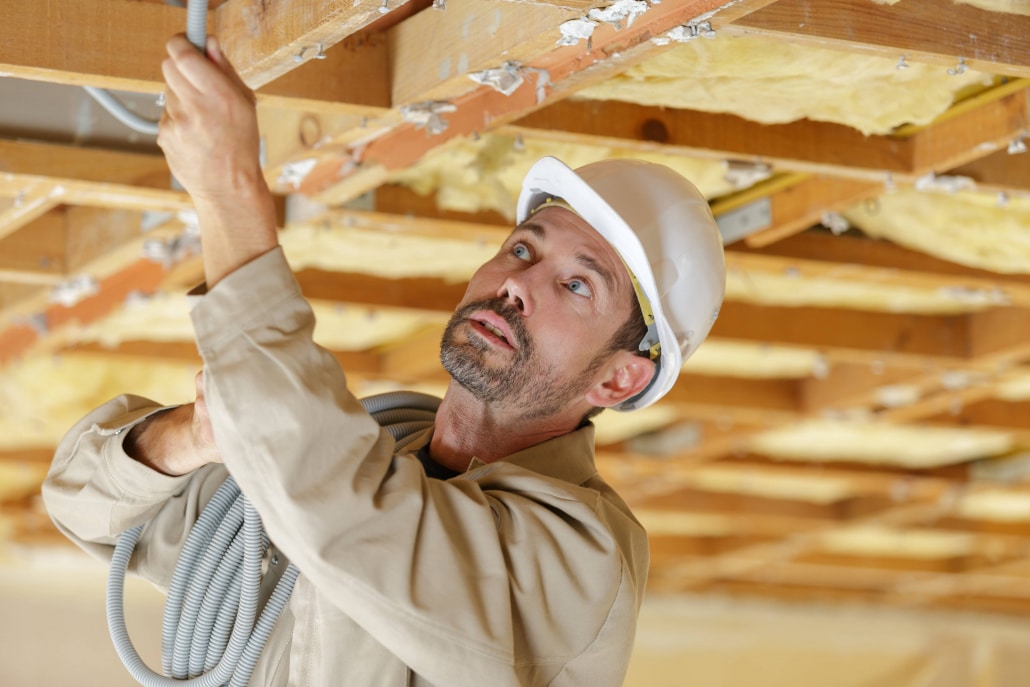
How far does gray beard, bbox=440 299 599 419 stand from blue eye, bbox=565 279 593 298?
0.12 meters

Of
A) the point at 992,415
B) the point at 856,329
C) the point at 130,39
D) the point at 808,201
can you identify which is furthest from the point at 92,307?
the point at 992,415

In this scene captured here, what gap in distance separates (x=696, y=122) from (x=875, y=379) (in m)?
1.82

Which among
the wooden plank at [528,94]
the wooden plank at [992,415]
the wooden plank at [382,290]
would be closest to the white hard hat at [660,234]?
the wooden plank at [528,94]

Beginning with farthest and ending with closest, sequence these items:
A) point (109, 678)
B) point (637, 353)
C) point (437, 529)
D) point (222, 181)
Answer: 1. point (109, 678)
2. point (637, 353)
3. point (437, 529)
4. point (222, 181)

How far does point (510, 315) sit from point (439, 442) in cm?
24

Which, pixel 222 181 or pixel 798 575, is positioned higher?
pixel 222 181

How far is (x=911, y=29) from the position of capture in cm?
203

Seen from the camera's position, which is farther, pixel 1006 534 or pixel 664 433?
pixel 1006 534

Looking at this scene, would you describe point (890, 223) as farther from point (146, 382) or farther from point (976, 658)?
point (976, 658)

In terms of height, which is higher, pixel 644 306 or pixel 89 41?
pixel 89 41

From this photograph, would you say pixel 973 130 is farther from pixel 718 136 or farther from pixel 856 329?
pixel 856 329

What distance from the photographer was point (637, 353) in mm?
2092

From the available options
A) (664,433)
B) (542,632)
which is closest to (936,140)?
(542,632)

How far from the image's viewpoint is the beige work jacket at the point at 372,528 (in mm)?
1374
